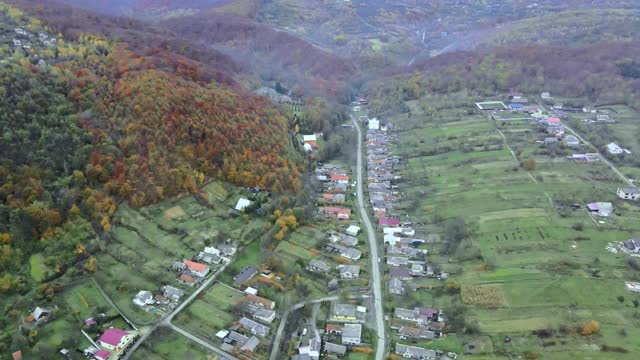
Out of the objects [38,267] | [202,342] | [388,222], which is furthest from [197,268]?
[388,222]

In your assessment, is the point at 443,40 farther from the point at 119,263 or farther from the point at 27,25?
the point at 119,263

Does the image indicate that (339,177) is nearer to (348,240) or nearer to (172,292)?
(348,240)

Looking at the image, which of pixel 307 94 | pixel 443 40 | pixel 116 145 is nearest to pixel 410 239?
pixel 116 145

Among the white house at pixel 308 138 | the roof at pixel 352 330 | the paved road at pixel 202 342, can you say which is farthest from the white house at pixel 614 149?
the paved road at pixel 202 342

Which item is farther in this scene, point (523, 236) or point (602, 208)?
point (602, 208)

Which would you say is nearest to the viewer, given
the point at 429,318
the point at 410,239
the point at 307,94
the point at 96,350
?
the point at 96,350

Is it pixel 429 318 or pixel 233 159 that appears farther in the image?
pixel 233 159

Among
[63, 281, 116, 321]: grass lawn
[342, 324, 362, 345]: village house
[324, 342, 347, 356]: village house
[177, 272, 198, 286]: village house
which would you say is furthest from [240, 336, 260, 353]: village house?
[63, 281, 116, 321]: grass lawn

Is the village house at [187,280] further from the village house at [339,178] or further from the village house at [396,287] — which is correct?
the village house at [339,178]
